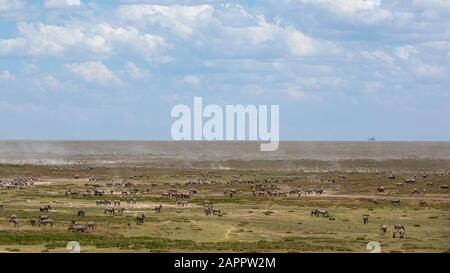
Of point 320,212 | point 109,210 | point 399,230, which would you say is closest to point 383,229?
point 399,230

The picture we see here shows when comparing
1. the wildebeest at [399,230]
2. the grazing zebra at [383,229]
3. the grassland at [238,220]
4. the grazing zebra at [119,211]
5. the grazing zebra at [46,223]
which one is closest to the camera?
the grassland at [238,220]

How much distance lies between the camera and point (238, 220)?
55.8m

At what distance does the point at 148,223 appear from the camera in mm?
53531

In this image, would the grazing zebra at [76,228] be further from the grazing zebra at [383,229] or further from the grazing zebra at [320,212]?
the grazing zebra at [383,229]

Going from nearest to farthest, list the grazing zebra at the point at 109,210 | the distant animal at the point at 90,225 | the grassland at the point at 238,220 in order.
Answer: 1. the grassland at the point at 238,220
2. the distant animal at the point at 90,225
3. the grazing zebra at the point at 109,210

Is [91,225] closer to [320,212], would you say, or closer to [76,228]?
[76,228]

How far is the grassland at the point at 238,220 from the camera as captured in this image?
141ft

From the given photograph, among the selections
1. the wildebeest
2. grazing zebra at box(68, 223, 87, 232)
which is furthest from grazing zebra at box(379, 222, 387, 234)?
grazing zebra at box(68, 223, 87, 232)

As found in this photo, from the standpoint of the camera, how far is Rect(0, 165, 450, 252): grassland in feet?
141

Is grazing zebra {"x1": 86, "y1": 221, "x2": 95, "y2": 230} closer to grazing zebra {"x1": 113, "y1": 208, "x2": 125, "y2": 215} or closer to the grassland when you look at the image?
the grassland

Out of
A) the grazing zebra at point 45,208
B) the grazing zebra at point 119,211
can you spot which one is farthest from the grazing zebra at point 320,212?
the grazing zebra at point 45,208
